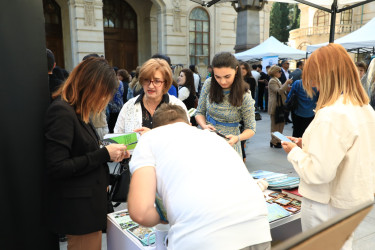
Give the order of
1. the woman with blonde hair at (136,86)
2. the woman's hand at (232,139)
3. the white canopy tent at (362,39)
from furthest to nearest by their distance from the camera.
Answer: the white canopy tent at (362,39) < the woman with blonde hair at (136,86) < the woman's hand at (232,139)

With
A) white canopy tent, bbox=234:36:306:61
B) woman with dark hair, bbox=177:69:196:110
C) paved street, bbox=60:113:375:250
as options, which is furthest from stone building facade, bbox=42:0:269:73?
woman with dark hair, bbox=177:69:196:110

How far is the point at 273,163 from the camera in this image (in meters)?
5.42

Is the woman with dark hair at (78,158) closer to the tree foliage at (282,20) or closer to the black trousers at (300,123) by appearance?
the black trousers at (300,123)

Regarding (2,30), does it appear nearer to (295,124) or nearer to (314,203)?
(314,203)

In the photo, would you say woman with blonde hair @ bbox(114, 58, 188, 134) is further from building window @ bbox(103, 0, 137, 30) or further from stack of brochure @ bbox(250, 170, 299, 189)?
building window @ bbox(103, 0, 137, 30)

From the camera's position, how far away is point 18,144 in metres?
1.61

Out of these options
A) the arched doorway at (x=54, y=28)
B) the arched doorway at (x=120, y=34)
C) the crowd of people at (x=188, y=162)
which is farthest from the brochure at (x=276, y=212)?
the arched doorway at (x=120, y=34)

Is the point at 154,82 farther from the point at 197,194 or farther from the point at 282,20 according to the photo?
the point at 282,20

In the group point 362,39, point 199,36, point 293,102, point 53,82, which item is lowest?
point 293,102

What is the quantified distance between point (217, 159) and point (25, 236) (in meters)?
1.23

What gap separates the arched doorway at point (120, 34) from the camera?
15.6 metres

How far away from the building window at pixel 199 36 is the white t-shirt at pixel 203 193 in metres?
15.6

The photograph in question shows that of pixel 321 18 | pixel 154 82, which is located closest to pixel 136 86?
pixel 154 82

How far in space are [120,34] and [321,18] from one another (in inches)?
866
